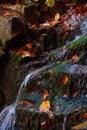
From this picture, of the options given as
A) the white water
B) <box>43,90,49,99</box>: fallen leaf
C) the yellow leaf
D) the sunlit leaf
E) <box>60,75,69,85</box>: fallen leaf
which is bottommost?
the white water

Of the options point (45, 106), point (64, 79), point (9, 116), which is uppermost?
point (64, 79)

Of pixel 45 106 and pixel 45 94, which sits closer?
pixel 45 106

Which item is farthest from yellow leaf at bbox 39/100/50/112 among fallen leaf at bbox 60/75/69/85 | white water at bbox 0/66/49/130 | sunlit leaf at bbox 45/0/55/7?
sunlit leaf at bbox 45/0/55/7

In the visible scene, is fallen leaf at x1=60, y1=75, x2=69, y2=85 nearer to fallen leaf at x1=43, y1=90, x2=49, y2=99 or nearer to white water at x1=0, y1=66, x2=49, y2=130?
fallen leaf at x1=43, y1=90, x2=49, y2=99

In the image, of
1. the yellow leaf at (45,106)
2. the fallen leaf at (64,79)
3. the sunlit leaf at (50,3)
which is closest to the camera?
the yellow leaf at (45,106)

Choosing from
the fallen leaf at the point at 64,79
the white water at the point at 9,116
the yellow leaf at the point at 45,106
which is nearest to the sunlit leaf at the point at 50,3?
the white water at the point at 9,116

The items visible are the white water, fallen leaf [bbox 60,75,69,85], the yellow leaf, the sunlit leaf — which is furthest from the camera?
the sunlit leaf

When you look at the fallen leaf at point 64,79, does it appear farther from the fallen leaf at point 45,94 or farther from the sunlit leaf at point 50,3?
the sunlit leaf at point 50,3

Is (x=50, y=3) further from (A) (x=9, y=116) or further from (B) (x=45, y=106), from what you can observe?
(B) (x=45, y=106)

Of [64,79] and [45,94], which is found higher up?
[64,79]

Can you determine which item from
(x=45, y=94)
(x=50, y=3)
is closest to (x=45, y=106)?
(x=45, y=94)

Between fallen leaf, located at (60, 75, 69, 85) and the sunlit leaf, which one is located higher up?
the sunlit leaf

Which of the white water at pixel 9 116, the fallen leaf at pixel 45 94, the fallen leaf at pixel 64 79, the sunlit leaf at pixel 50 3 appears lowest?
the white water at pixel 9 116

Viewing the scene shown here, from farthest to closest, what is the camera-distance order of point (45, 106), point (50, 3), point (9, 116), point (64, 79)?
point (50, 3)
point (9, 116)
point (64, 79)
point (45, 106)
